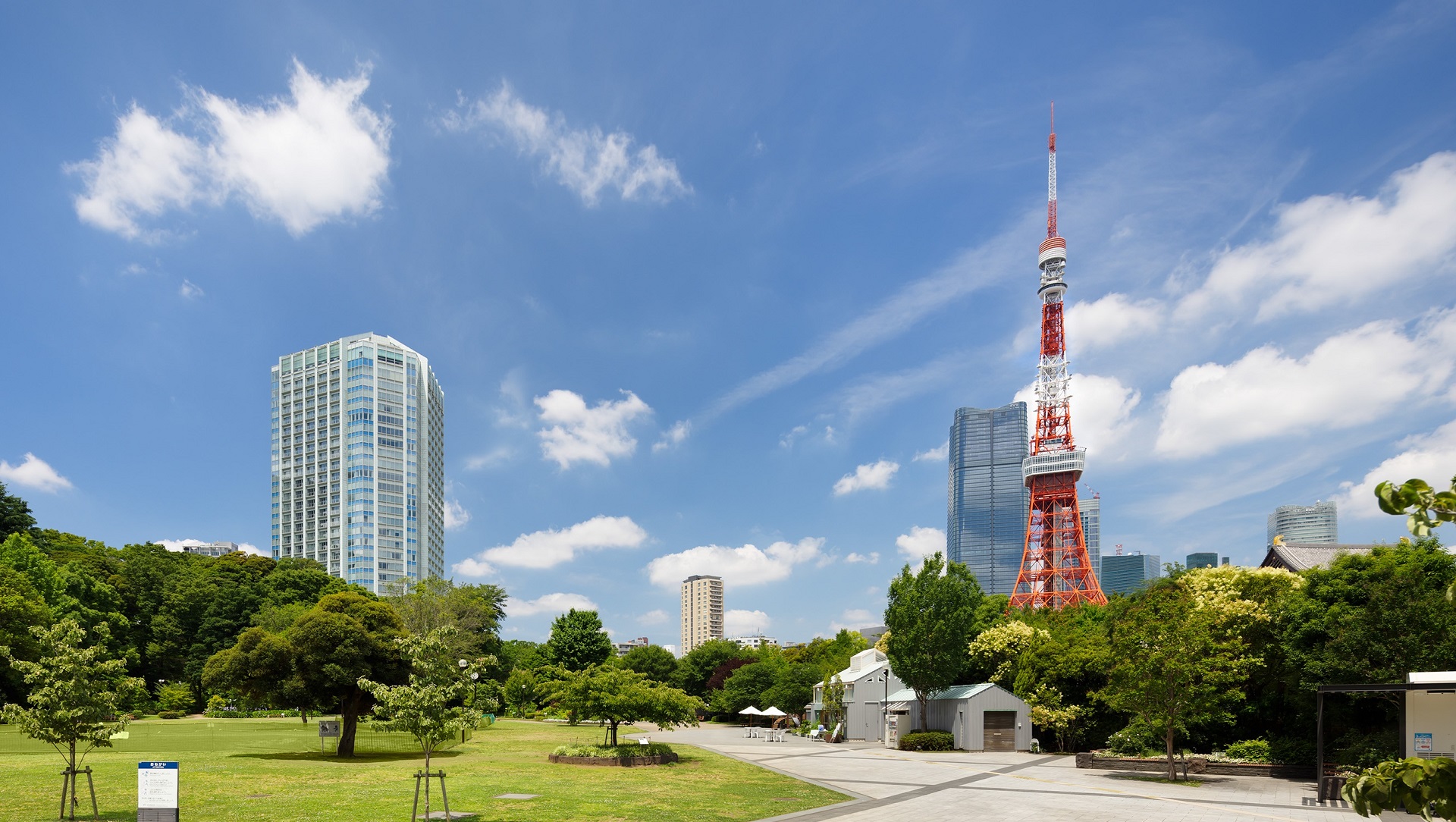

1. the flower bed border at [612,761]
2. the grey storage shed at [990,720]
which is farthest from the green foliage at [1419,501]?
the grey storage shed at [990,720]

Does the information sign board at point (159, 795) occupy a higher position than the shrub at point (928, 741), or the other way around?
the information sign board at point (159, 795)

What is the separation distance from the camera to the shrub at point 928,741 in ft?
145

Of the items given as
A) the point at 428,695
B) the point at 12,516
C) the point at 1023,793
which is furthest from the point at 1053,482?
the point at 12,516

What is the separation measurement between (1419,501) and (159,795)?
63.5 feet

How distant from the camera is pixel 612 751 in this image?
3341cm

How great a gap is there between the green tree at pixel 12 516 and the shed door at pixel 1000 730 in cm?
7919

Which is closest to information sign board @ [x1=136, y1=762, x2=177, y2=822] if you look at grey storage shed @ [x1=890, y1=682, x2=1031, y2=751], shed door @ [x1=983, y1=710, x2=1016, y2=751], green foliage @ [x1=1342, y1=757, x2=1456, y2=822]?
green foliage @ [x1=1342, y1=757, x2=1456, y2=822]

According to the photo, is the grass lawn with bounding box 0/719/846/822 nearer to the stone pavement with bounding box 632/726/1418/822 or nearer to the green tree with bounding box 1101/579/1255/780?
the stone pavement with bounding box 632/726/1418/822

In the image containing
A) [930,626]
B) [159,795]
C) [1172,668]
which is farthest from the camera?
[930,626]

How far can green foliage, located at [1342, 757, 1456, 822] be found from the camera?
12.0 feet

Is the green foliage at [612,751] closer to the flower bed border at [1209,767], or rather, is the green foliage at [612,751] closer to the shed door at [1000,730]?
the flower bed border at [1209,767]

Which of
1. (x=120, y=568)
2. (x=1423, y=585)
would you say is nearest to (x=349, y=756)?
(x=1423, y=585)

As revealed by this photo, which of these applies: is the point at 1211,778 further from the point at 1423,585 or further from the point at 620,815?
the point at 620,815

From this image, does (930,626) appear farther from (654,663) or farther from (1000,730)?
(654,663)
